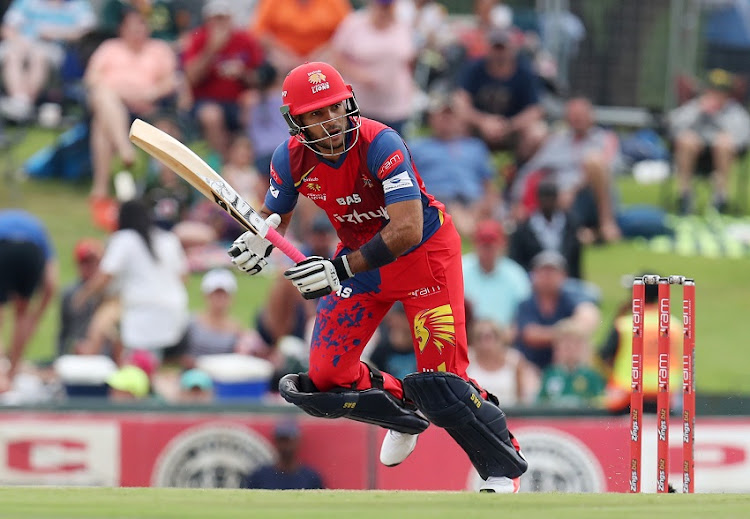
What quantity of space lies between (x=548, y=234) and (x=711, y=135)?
402cm

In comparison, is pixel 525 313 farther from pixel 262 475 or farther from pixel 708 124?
pixel 708 124

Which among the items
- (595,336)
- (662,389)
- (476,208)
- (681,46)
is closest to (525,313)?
(595,336)

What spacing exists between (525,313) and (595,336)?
4.23ft

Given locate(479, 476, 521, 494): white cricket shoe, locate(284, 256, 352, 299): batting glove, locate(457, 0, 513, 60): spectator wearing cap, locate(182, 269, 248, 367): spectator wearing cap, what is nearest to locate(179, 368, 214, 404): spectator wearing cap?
locate(182, 269, 248, 367): spectator wearing cap

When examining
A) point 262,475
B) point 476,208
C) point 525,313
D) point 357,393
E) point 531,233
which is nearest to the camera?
point 357,393

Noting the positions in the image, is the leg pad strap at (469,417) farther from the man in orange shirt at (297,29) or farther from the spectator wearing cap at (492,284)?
the man in orange shirt at (297,29)

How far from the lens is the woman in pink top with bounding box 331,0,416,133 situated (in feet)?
43.3

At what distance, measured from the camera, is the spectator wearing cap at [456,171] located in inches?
518

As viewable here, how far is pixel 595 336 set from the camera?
1216 cm

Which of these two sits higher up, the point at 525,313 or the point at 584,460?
the point at 525,313

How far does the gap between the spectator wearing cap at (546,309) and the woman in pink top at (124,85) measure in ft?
14.0

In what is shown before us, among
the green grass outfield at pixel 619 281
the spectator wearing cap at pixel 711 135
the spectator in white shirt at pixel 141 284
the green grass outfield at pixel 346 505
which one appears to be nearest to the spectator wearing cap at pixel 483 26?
the spectator wearing cap at pixel 711 135

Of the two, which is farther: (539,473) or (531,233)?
(531,233)

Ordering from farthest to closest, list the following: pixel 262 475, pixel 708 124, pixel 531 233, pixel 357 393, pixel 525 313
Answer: pixel 708 124 < pixel 531 233 < pixel 525 313 < pixel 262 475 < pixel 357 393
